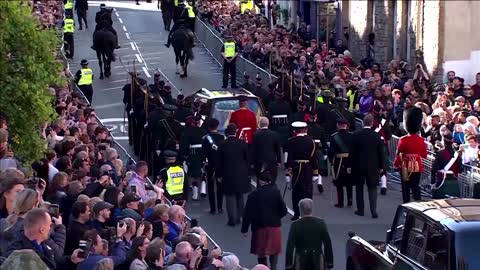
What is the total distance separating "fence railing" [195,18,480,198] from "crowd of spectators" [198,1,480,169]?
8.9 inches

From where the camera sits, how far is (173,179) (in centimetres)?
1745

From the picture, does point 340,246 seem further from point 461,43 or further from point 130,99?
point 461,43

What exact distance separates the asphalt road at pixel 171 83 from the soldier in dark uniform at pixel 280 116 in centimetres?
132

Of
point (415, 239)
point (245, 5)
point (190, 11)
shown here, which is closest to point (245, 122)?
point (415, 239)

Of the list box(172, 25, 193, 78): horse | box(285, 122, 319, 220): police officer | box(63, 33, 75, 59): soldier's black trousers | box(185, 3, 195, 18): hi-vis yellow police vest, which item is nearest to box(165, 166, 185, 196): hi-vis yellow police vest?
box(285, 122, 319, 220): police officer

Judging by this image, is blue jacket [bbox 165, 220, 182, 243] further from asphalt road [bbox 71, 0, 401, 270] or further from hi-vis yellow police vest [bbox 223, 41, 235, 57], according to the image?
hi-vis yellow police vest [bbox 223, 41, 235, 57]

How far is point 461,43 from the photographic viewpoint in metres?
32.0

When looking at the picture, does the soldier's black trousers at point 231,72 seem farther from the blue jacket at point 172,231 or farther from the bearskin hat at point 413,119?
the blue jacket at point 172,231

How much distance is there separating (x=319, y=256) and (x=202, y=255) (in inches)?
114

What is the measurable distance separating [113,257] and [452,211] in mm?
3413

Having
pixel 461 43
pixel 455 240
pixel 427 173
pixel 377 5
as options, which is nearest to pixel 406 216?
pixel 455 240

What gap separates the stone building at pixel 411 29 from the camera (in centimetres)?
3188

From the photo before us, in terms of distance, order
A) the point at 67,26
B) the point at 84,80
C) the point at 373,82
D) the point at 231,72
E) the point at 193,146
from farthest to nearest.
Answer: the point at 67,26 → the point at 231,72 → the point at 84,80 → the point at 373,82 → the point at 193,146

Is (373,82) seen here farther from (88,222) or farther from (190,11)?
(190,11)
